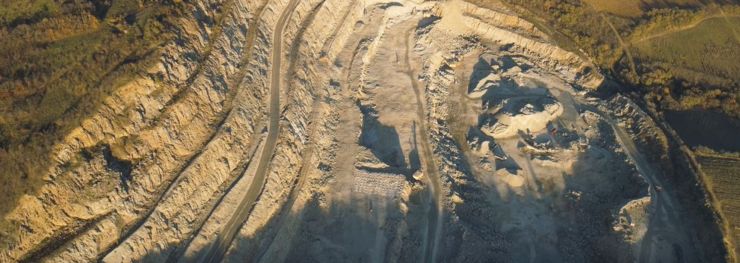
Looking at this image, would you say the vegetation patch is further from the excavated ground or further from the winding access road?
the winding access road

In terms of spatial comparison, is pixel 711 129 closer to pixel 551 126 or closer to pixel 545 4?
pixel 551 126

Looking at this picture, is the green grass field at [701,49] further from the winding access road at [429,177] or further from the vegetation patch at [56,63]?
the vegetation patch at [56,63]

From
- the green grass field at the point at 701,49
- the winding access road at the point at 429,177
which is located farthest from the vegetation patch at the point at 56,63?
the green grass field at the point at 701,49

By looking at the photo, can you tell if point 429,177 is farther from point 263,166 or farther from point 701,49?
point 701,49

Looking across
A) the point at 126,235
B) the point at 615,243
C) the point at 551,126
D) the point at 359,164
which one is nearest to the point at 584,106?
the point at 551,126

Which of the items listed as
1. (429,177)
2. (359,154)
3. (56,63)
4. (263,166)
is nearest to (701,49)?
(429,177)

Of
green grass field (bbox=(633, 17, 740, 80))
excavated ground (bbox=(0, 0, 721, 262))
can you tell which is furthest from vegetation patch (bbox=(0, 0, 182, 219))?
green grass field (bbox=(633, 17, 740, 80))
